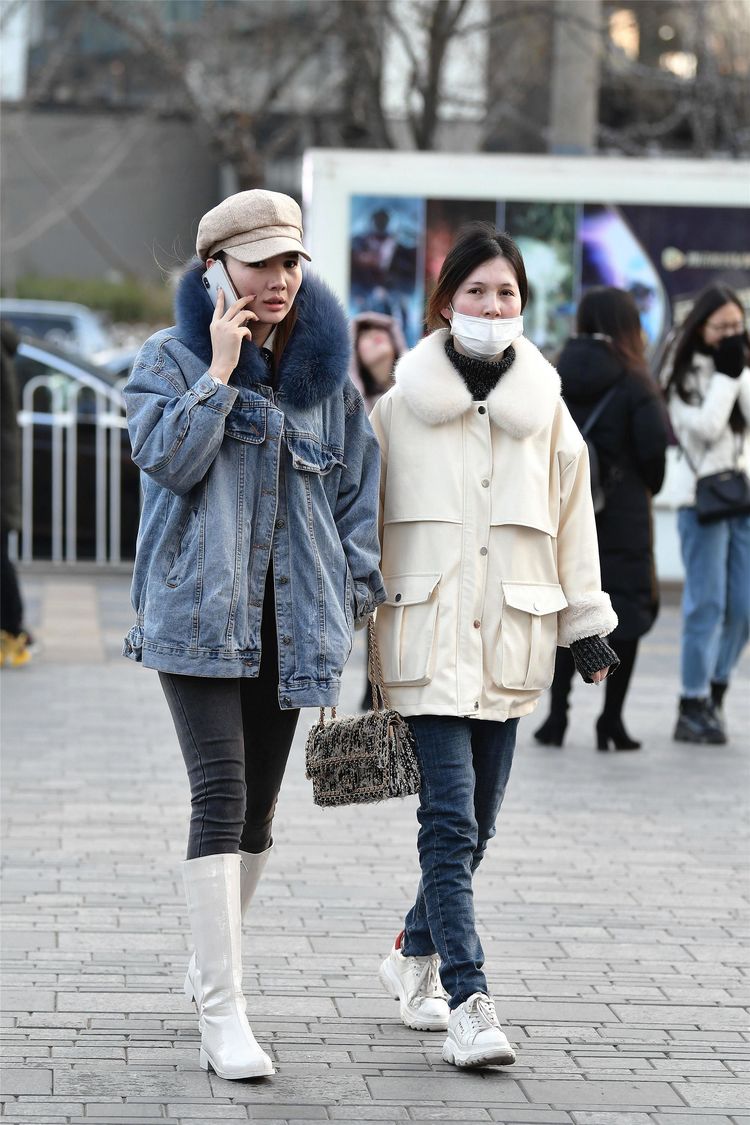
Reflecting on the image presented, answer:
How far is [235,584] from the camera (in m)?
3.82

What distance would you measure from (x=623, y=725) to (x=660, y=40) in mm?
25066

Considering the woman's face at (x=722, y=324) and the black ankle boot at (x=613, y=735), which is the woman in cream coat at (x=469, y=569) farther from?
the woman's face at (x=722, y=324)

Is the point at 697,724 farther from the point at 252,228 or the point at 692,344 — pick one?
the point at 252,228

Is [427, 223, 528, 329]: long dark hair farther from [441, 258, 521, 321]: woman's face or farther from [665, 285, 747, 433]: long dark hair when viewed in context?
[665, 285, 747, 433]: long dark hair

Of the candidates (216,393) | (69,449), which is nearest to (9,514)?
(69,449)

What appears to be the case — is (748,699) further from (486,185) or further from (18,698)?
(486,185)

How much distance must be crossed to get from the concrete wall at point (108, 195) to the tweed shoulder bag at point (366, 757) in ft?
106

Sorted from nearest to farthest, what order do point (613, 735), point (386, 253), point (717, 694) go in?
point (613, 735) → point (717, 694) → point (386, 253)

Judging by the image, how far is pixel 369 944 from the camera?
489 centimetres

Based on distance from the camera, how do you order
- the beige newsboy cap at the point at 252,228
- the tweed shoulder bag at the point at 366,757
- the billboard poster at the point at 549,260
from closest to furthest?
the beige newsboy cap at the point at 252,228, the tweed shoulder bag at the point at 366,757, the billboard poster at the point at 549,260

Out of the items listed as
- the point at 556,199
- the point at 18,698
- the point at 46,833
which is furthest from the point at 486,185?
the point at 46,833

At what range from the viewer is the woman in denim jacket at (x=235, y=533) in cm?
379

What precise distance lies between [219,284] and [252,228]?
14 cm

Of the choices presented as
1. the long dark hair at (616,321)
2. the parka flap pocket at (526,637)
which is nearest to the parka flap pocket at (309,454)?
the parka flap pocket at (526,637)
